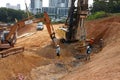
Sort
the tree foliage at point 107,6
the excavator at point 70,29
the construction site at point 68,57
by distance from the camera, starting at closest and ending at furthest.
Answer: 1. the construction site at point 68,57
2. the excavator at point 70,29
3. the tree foliage at point 107,6

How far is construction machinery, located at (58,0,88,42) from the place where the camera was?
125 ft

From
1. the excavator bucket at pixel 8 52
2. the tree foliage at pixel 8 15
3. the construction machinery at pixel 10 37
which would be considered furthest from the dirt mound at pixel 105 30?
the tree foliage at pixel 8 15

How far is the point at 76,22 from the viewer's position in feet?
133

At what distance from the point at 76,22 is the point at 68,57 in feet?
18.8

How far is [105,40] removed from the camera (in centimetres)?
4325

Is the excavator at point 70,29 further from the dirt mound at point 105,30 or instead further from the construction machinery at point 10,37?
the dirt mound at point 105,30

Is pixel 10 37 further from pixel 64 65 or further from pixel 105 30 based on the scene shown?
pixel 105 30

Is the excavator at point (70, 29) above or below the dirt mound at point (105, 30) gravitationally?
above

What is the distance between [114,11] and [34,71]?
171 feet

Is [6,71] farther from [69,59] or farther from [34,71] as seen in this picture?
[69,59]

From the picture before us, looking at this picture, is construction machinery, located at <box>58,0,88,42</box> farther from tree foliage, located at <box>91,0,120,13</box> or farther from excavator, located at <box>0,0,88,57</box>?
tree foliage, located at <box>91,0,120,13</box>

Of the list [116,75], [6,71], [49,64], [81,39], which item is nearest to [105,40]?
[81,39]

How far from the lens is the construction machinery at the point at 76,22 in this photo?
38.2 m

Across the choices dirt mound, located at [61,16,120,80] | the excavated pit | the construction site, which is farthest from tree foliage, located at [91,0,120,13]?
the excavated pit
